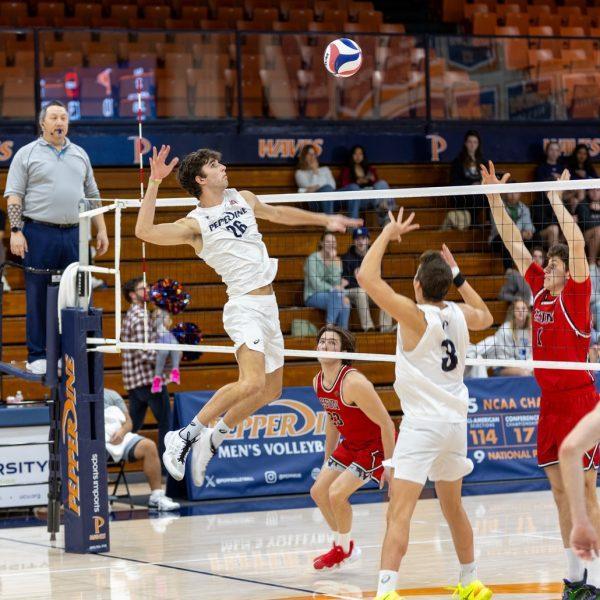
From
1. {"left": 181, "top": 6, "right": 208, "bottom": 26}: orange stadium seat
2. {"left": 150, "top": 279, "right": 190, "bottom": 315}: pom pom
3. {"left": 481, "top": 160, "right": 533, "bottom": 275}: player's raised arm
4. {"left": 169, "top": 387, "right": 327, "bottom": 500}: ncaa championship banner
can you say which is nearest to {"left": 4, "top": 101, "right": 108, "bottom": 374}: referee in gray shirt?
{"left": 150, "top": 279, "right": 190, "bottom": 315}: pom pom

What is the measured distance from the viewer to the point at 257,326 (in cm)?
862

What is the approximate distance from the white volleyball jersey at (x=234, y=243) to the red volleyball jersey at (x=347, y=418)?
3.78ft

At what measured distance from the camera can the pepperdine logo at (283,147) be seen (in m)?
17.0

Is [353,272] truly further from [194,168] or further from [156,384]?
[194,168]

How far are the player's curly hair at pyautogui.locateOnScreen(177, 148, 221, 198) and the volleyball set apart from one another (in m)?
3.15

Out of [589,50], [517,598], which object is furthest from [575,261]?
[589,50]

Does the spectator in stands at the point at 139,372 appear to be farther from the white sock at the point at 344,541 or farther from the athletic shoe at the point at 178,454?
the athletic shoe at the point at 178,454

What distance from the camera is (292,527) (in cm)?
1153

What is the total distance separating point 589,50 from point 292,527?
9.76 metres

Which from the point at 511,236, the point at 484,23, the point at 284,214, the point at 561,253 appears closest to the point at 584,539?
the point at 561,253

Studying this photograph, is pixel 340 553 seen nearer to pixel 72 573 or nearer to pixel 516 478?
pixel 72 573

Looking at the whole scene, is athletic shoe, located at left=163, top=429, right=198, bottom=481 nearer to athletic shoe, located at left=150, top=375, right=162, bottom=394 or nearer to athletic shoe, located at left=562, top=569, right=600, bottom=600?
athletic shoe, located at left=562, top=569, right=600, bottom=600

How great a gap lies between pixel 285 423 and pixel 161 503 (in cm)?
175

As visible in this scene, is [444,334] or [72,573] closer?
[444,334]
